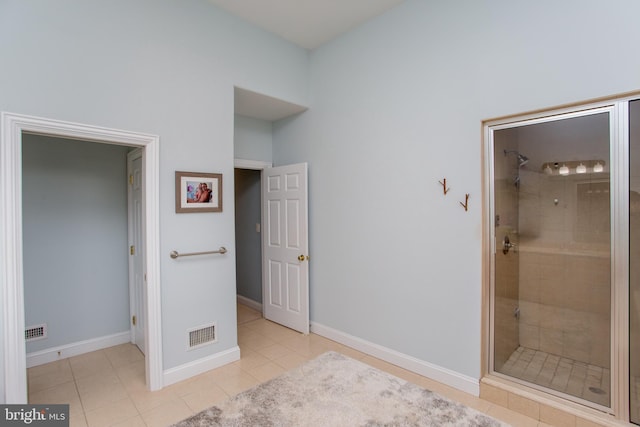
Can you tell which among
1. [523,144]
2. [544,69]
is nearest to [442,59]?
[544,69]

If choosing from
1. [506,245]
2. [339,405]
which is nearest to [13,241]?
[339,405]

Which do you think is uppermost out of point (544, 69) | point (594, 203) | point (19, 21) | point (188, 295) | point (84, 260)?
point (19, 21)

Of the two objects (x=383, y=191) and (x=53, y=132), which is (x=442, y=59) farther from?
(x=53, y=132)

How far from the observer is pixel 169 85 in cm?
271

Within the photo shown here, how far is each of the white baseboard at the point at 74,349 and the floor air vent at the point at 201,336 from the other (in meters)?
1.26

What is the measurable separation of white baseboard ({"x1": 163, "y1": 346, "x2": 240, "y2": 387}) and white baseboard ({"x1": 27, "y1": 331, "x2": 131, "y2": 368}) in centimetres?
124

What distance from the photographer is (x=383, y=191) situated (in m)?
3.12

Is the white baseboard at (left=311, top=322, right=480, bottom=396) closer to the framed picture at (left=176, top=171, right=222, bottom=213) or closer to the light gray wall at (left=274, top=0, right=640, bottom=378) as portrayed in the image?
the light gray wall at (left=274, top=0, right=640, bottom=378)

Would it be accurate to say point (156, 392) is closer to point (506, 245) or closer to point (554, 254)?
point (506, 245)

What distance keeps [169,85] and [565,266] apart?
3523 millimetres

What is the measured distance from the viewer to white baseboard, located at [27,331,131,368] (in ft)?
9.91

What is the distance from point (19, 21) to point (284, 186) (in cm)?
265

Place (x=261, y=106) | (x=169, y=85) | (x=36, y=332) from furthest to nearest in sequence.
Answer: (x=261, y=106), (x=36, y=332), (x=169, y=85)

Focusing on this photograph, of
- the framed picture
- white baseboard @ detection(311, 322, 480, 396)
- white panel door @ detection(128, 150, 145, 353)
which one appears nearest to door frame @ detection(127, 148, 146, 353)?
white panel door @ detection(128, 150, 145, 353)
